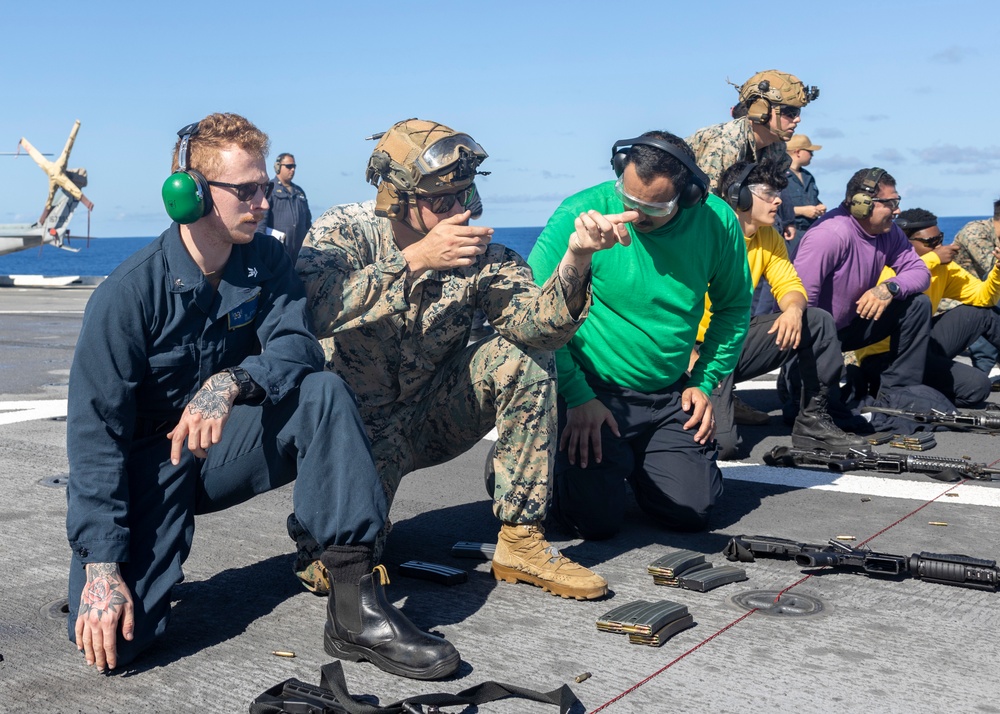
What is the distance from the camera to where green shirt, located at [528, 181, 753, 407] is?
456 centimetres

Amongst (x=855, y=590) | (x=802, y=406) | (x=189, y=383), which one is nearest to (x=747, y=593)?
(x=855, y=590)

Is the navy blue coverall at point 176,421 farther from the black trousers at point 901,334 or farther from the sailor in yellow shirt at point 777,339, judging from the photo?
the black trousers at point 901,334

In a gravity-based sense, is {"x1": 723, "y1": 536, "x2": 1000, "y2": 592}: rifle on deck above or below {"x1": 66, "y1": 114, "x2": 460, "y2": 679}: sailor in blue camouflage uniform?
below

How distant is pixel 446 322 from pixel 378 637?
4.55ft

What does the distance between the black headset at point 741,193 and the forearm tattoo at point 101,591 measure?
457 centimetres

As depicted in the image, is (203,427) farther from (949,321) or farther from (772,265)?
(949,321)

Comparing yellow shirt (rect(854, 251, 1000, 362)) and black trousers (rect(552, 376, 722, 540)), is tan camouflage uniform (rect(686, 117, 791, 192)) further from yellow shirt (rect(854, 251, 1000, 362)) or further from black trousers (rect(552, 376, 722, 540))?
black trousers (rect(552, 376, 722, 540))

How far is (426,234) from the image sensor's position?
396 cm

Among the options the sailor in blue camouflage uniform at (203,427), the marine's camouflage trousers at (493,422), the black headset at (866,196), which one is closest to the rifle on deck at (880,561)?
the marine's camouflage trousers at (493,422)

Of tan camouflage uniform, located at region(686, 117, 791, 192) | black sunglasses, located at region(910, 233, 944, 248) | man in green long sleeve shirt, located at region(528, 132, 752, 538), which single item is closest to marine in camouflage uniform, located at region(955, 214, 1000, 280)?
black sunglasses, located at region(910, 233, 944, 248)

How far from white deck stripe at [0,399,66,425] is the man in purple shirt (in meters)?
5.39

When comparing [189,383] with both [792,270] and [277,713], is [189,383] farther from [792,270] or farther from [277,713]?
[792,270]

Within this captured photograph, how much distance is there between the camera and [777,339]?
20.1ft

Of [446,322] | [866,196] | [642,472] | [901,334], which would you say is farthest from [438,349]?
[901,334]
